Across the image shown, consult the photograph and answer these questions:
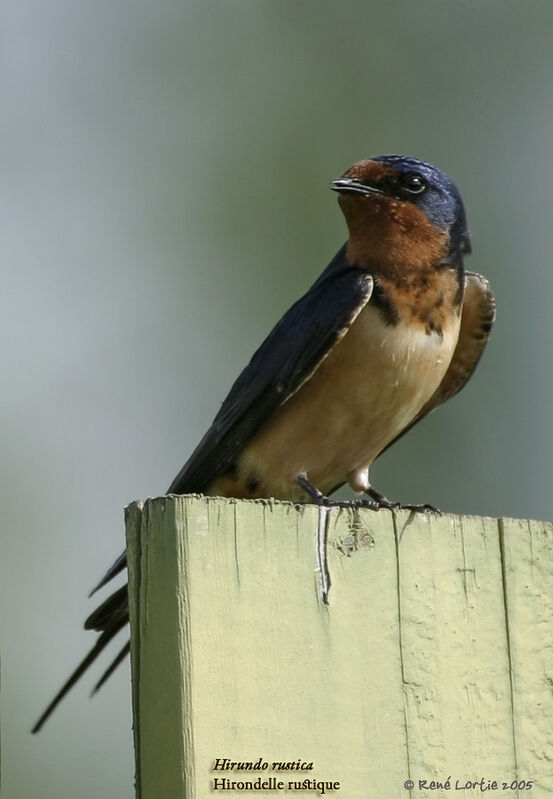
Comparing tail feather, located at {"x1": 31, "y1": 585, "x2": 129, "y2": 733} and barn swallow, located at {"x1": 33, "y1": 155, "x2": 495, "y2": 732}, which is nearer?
tail feather, located at {"x1": 31, "y1": 585, "x2": 129, "y2": 733}

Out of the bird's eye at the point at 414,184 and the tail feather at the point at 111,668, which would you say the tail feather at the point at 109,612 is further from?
the bird's eye at the point at 414,184

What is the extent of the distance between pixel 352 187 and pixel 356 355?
550 millimetres

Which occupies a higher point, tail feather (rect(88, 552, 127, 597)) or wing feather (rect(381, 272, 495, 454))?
wing feather (rect(381, 272, 495, 454))

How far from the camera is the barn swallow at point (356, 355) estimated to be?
187 inches

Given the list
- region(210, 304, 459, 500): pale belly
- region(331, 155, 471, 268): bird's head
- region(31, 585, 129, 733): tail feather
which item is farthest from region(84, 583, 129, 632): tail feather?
region(331, 155, 471, 268): bird's head

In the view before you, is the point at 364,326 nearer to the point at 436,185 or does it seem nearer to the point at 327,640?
the point at 436,185

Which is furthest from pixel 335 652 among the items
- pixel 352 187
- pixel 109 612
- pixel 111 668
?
pixel 352 187

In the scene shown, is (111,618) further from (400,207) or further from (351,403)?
(400,207)

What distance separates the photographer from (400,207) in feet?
16.4

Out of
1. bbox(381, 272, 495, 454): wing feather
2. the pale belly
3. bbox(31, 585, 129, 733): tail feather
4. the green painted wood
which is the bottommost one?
the green painted wood

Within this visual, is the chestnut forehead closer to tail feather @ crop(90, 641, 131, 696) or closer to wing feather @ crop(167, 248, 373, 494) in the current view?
wing feather @ crop(167, 248, 373, 494)

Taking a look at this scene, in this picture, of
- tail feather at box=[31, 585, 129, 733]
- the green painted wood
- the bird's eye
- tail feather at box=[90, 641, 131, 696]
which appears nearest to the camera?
the green painted wood

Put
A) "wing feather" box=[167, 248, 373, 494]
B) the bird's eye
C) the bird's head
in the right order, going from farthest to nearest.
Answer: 1. the bird's eye
2. the bird's head
3. "wing feather" box=[167, 248, 373, 494]

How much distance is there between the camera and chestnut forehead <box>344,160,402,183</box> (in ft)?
16.5
